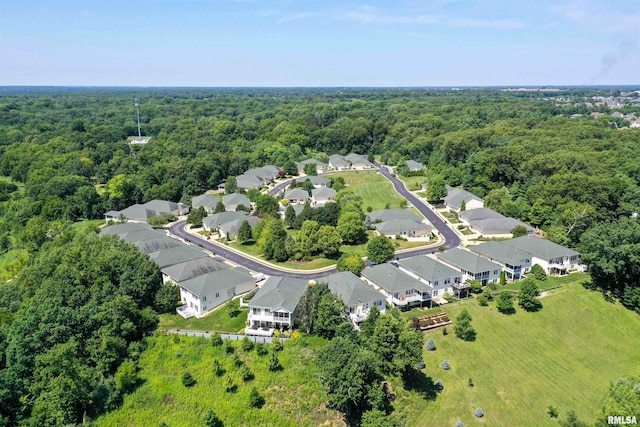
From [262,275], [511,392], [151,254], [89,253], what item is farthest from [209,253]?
[511,392]

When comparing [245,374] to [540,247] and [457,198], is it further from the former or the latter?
[457,198]

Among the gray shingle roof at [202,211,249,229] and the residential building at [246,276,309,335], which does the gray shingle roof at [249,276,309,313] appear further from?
the gray shingle roof at [202,211,249,229]

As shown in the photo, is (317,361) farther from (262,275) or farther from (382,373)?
(262,275)

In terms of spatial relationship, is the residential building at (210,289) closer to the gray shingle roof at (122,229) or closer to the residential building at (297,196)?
the gray shingle roof at (122,229)

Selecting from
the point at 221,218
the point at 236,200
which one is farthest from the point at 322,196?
the point at 221,218

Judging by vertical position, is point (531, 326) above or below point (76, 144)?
below

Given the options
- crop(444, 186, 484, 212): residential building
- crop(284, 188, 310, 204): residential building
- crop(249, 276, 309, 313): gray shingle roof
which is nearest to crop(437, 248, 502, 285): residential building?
crop(249, 276, 309, 313): gray shingle roof
